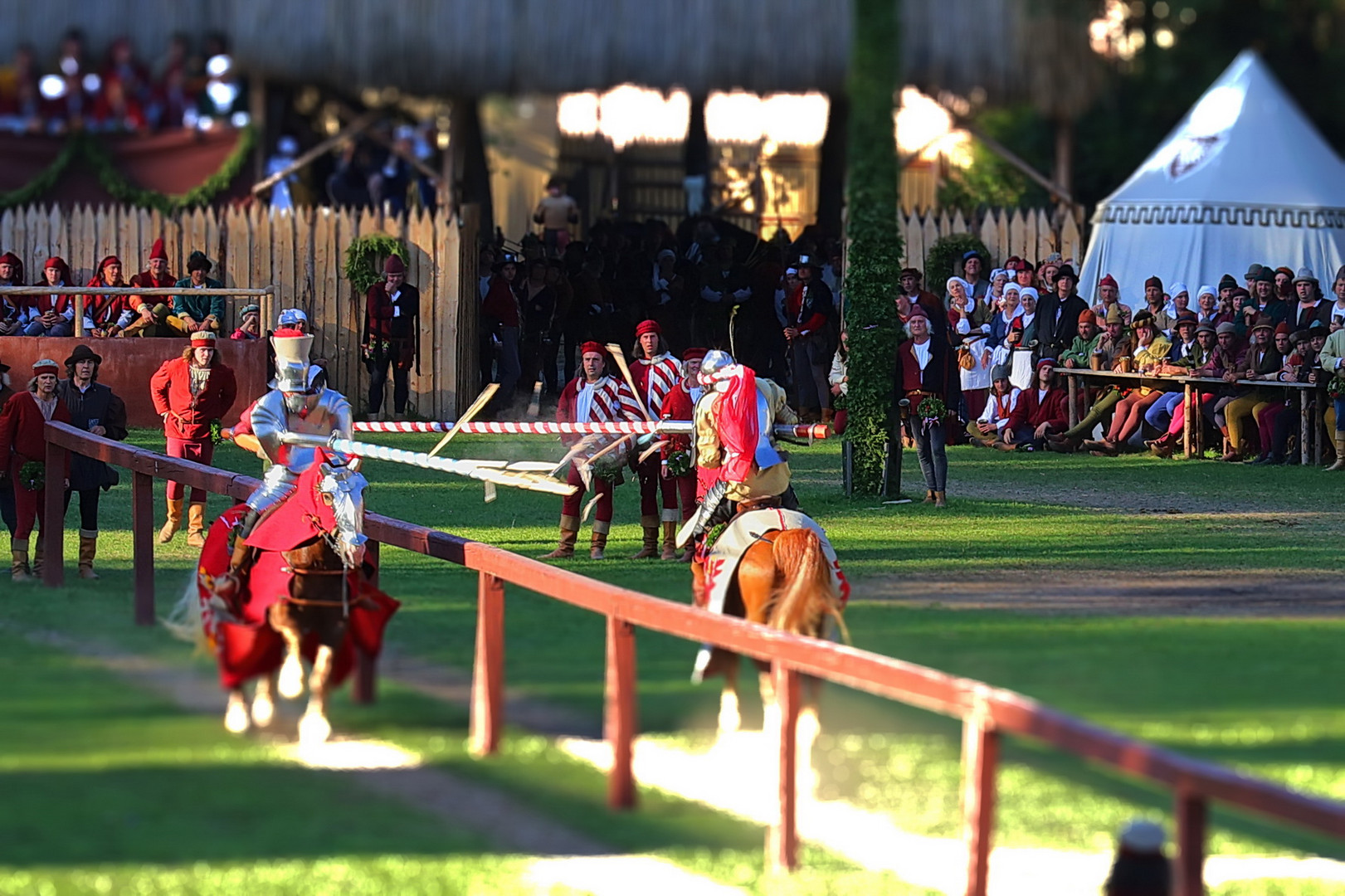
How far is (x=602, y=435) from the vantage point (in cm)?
1427

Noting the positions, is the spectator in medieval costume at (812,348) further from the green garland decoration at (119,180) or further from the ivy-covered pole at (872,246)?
the green garland decoration at (119,180)

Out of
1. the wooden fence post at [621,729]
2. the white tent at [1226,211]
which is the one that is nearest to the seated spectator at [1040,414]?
the white tent at [1226,211]

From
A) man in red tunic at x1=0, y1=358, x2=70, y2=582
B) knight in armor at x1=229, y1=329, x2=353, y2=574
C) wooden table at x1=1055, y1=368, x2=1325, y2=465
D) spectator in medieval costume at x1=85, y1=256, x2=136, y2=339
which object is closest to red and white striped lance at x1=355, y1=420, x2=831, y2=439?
knight in armor at x1=229, y1=329, x2=353, y2=574

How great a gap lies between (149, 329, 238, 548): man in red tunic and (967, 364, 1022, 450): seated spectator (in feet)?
30.2

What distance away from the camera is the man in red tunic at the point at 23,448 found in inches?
562

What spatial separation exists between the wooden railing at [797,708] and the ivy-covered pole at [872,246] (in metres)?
7.68

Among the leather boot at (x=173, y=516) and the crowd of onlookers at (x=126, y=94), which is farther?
the crowd of onlookers at (x=126, y=94)

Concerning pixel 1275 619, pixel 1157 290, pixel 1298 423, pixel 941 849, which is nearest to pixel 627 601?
pixel 941 849

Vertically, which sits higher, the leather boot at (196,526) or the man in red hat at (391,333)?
the man in red hat at (391,333)

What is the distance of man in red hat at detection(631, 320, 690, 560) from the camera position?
14.9 meters

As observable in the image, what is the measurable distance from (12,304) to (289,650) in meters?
16.1

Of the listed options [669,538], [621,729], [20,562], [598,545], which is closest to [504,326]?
[669,538]

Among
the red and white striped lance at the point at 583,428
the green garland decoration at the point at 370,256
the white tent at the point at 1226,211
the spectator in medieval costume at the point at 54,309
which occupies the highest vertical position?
the white tent at the point at 1226,211

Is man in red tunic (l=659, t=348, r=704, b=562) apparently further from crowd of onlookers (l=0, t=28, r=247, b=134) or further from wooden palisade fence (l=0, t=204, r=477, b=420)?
crowd of onlookers (l=0, t=28, r=247, b=134)
